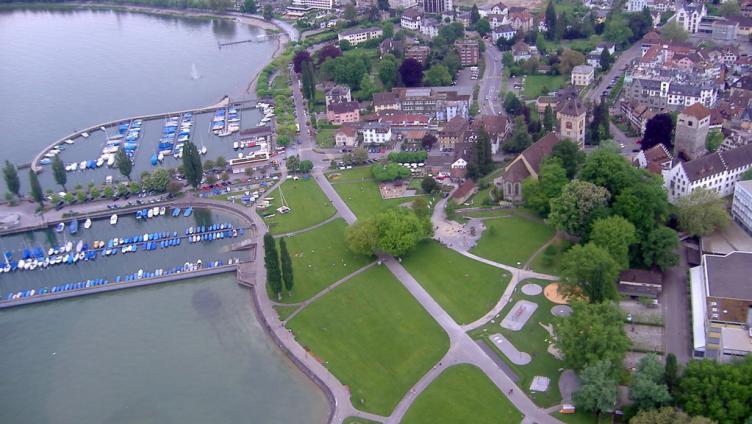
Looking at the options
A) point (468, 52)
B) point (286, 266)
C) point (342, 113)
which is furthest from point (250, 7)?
point (286, 266)

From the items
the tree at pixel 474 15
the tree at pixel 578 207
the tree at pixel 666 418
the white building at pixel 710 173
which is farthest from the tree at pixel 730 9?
the tree at pixel 666 418

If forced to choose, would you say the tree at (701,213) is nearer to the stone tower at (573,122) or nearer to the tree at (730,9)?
the stone tower at (573,122)

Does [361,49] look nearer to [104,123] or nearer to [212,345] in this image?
[104,123]

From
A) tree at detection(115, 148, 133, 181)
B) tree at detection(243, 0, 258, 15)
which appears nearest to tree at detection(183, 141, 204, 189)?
tree at detection(115, 148, 133, 181)

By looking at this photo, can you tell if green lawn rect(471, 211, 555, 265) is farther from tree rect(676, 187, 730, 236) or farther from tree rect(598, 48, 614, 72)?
tree rect(598, 48, 614, 72)

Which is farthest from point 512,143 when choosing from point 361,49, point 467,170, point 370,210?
point 361,49

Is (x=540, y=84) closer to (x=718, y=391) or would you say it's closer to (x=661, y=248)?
(x=661, y=248)
